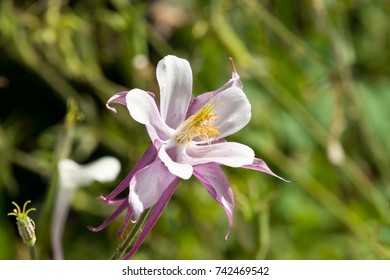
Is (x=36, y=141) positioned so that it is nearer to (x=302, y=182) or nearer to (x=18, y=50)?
(x=18, y=50)

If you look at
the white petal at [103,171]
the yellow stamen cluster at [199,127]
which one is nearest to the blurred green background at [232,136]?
the white petal at [103,171]

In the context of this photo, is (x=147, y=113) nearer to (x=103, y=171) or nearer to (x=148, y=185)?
(x=148, y=185)

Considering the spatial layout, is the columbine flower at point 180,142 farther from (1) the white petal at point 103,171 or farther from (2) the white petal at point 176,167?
(1) the white petal at point 103,171

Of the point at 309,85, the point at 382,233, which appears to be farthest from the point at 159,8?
the point at 382,233

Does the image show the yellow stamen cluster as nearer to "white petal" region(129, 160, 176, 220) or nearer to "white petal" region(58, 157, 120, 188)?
"white petal" region(129, 160, 176, 220)

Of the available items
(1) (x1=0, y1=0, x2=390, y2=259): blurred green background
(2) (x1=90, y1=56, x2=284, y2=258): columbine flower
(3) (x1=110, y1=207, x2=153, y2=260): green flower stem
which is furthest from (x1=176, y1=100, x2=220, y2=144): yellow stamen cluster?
(1) (x1=0, y1=0, x2=390, y2=259): blurred green background

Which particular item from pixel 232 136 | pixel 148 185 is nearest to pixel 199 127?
pixel 148 185
